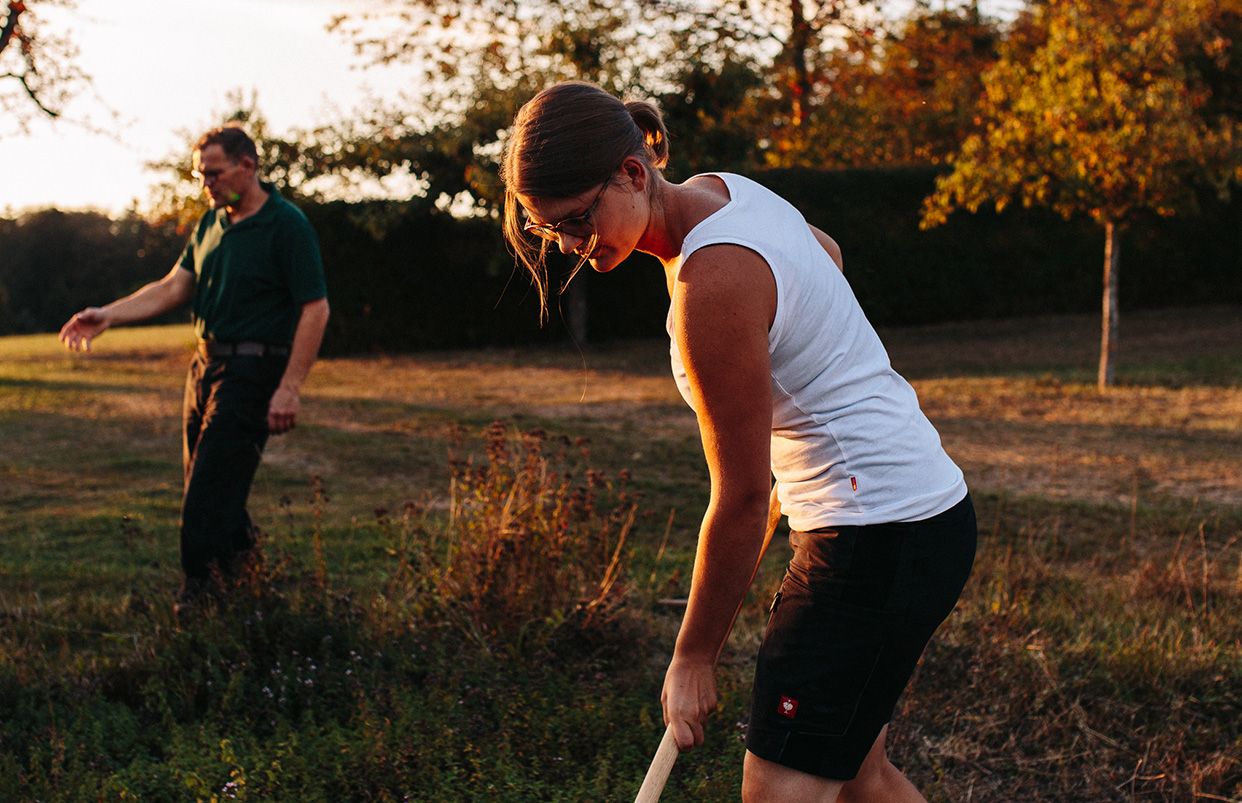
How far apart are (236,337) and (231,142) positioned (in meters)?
0.81

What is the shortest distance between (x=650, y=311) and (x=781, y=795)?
17989 mm

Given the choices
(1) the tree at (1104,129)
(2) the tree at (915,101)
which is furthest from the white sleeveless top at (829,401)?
(2) the tree at (915,101)

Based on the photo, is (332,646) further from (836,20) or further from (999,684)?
(836,20)

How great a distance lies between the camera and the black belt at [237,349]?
4086 millimetres

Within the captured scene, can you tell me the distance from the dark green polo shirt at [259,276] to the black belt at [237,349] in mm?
23

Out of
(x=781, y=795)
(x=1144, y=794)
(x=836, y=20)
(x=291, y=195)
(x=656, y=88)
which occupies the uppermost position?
(x=836, y=20)

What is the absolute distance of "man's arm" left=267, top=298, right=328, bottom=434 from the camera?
A: 3967 mm

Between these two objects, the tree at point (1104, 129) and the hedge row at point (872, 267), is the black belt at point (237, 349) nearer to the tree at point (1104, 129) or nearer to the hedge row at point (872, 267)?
the tree at point (1104, 129)

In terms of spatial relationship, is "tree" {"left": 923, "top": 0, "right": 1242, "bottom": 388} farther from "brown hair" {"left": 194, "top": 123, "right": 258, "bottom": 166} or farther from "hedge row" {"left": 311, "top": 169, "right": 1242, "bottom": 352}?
"brown hair" {"left": 194, "top": 123, "right": 258, "bottom": 166}

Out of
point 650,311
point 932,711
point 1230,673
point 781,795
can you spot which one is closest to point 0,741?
point 781,795

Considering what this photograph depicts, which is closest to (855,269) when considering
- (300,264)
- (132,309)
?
(300,264)

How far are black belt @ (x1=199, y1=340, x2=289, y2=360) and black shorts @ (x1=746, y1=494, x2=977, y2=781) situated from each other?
9.76 ft

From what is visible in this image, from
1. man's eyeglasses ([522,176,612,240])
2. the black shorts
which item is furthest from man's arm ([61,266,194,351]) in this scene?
the black shorts

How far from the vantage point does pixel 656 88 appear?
17078mm
